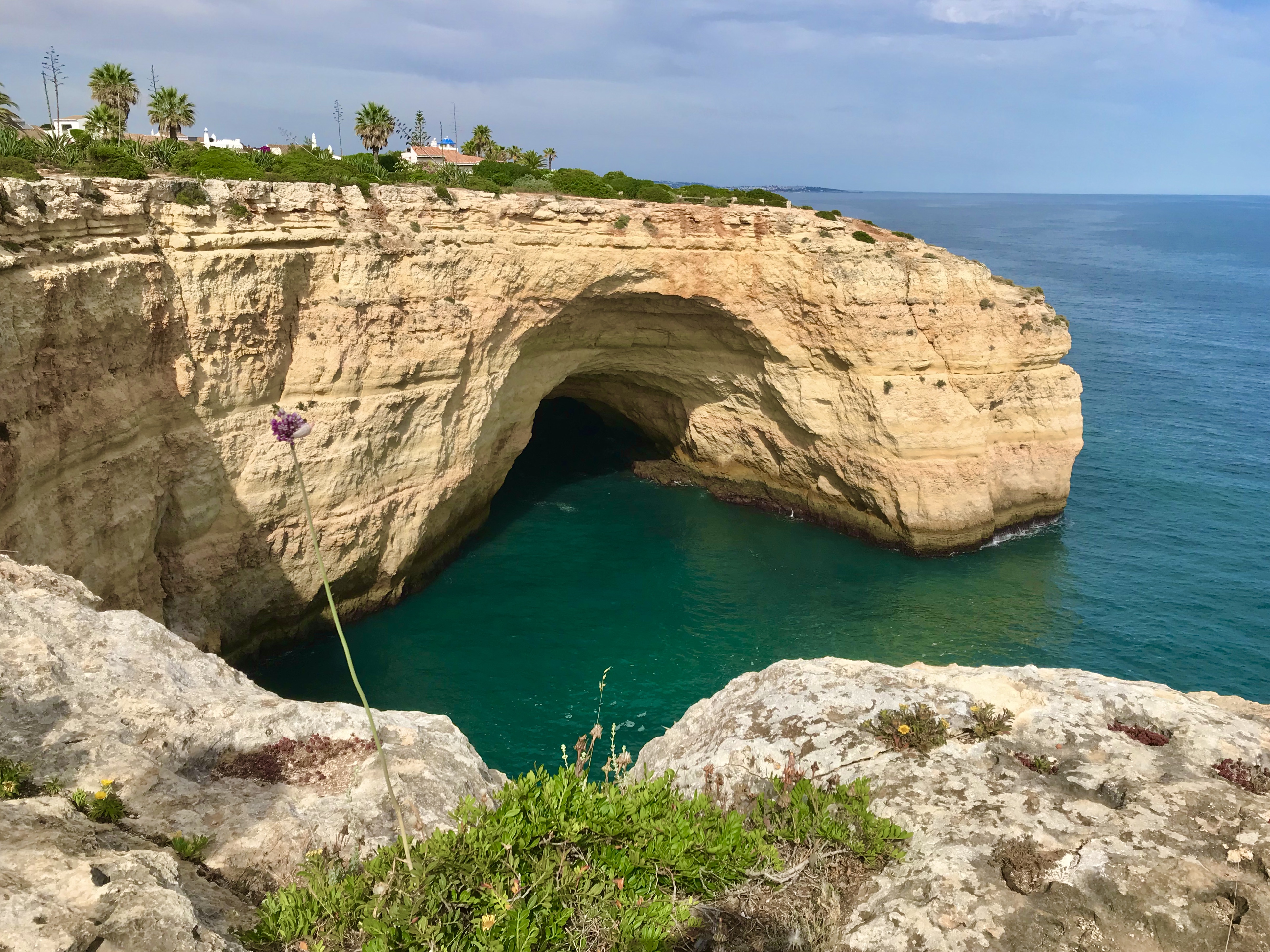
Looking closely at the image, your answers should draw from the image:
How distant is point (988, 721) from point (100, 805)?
9196 mm

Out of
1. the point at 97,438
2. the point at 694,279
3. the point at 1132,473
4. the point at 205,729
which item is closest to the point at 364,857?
the point at 205,729

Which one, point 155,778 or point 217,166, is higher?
point 217,166

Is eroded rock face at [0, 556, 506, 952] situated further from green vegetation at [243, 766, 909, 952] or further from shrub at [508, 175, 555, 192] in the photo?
shrub at [508, 175, 555, 192]

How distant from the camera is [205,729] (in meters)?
8.62

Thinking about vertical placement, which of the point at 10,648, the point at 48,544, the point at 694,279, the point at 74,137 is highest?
the point at 74,137

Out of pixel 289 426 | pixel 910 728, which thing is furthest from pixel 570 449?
pixel 289 426

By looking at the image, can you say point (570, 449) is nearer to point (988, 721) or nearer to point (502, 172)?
point (502, 172)

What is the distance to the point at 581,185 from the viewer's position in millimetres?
31016

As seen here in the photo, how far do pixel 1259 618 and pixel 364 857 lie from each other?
2817cm

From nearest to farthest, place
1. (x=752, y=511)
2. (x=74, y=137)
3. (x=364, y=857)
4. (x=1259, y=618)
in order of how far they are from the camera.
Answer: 1. (x=364, y=857)
2. (x=1259, y=618)
3. (x=74, y=137)
4. (x=752, y=511)

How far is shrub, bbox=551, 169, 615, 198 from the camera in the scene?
100 ft

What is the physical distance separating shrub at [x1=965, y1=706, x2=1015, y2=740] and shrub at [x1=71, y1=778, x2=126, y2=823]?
883 cm

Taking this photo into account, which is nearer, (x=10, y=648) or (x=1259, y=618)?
(x=10, y=648)

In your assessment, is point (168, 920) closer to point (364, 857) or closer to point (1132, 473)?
point (364, 857)
